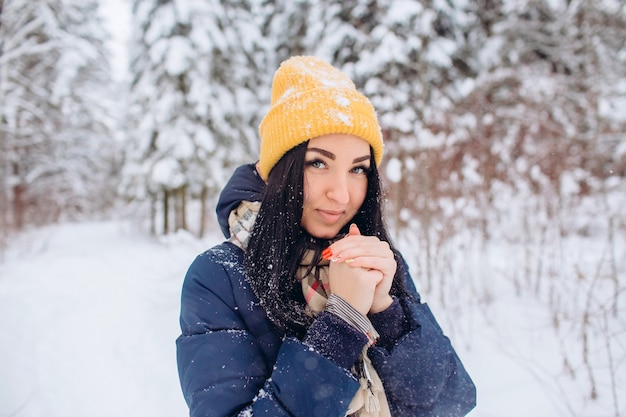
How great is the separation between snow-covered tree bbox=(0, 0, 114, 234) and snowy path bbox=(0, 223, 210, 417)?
562cm

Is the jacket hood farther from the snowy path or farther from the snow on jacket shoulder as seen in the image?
the snowy path

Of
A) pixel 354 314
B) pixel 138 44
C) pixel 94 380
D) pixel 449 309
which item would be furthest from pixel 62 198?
pixel 354 314

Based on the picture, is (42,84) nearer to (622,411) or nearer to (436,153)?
(436,153)

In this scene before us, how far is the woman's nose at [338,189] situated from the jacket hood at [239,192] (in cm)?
26

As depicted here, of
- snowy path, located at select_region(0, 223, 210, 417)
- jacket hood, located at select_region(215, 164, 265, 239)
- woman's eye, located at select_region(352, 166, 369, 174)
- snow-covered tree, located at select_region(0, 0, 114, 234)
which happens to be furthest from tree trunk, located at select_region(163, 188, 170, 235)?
woman's eye, located at select_region(352, 166, 369, 174)

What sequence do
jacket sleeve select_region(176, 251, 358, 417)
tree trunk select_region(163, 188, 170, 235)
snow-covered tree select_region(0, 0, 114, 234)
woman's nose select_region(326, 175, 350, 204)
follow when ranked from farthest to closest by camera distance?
tree trunk select_region(163, 188, 170, 235) < snow-covered tree select_region(0, 0, 114, 234) < woman's nose select_region(326, 175, 350, 204) < jacket sleeve select_region(176, 251, 358, 417)

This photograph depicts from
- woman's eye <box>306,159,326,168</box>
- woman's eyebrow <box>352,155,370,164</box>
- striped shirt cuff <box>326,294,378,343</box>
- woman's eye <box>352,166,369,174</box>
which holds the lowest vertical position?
striped shirt cuff <box>326,294,378,343</box>

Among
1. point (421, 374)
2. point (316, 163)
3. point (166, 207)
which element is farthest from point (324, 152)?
point (166, 207)

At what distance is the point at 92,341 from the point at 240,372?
9.88ft

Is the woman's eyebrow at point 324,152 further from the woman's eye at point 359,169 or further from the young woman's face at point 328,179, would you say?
the woman's eye at point 359,169

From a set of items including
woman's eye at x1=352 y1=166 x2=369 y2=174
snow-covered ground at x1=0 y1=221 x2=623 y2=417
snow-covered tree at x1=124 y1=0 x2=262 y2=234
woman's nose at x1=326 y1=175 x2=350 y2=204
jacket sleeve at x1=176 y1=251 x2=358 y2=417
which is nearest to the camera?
jacket sleeve at x1=176 y1=251 x2=358 y2=417

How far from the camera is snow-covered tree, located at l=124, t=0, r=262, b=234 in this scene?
33.8ft

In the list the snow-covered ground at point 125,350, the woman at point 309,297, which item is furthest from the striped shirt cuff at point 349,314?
the snow-covered ground at point 125,350

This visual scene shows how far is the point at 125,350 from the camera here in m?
3.17
